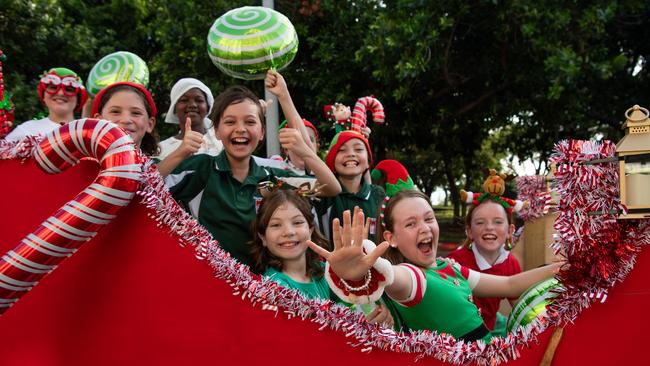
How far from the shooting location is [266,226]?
236 cm

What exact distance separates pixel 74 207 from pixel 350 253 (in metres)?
0.68

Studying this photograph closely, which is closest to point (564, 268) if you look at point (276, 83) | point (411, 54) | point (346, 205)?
point (276, 83)

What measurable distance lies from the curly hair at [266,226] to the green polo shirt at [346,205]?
1.58 ft

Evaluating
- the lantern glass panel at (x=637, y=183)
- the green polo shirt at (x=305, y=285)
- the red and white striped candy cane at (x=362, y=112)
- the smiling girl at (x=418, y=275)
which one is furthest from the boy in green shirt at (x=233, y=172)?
the lantern glass panel at (x=637, y=183)

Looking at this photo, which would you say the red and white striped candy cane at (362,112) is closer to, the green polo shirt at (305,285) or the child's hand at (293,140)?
the child's hand at (293,140)

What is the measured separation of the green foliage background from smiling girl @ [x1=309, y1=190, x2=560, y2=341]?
4.23 m

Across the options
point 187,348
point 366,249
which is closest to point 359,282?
point 366,249

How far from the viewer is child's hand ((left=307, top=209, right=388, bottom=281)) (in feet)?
5.24

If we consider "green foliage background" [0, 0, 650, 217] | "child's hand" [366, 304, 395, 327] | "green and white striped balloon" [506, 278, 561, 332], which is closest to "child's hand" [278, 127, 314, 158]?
"child's hand" [366, 304, 395, 327]

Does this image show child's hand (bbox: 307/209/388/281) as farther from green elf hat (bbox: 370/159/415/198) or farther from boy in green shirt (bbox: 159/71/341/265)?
green elf hat (bbox: 370/159/415/198)

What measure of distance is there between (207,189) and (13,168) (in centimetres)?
78

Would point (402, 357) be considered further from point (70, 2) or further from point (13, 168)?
point (70, 2)

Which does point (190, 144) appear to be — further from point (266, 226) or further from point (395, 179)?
point (395, 179)

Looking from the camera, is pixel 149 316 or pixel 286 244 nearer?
pixel 149 316
